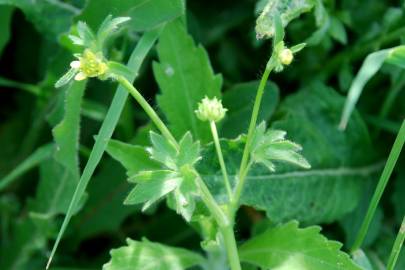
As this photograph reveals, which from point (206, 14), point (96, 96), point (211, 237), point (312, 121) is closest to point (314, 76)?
point (312, 121)

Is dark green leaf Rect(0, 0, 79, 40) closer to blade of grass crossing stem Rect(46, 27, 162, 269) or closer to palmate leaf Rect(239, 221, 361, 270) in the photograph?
blade of grass crossing stem Rect(46, 27, 162, 269)

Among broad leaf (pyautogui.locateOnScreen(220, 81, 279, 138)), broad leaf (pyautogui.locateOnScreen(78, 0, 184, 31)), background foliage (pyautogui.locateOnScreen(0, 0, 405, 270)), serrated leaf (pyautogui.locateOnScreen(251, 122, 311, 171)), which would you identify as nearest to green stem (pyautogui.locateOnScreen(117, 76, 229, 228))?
serrated leaf (pyautogui.locateOnScreen(251, 122, 311, 171))

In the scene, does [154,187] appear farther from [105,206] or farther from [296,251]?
[105,206]

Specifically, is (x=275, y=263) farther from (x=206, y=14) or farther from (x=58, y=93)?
(x=206, y=14)

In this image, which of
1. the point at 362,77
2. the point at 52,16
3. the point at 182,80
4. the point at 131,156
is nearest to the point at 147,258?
the point at 131,156

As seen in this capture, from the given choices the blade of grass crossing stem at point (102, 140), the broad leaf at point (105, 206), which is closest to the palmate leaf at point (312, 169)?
the blade of grass crossing stem at point (102, 140)

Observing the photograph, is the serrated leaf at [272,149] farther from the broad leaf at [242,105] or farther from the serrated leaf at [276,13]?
the broad leaf at [242,105]
